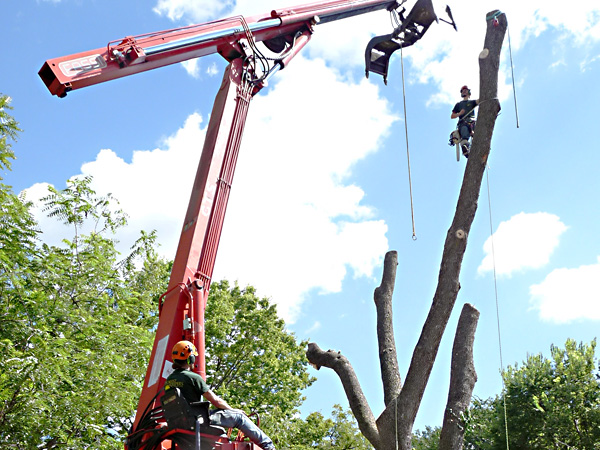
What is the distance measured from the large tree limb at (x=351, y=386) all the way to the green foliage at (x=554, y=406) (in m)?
14.6

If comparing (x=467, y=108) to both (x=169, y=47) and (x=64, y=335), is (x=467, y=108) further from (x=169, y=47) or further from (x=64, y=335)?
(x=64, y=335)

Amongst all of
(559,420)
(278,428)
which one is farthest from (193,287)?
(559,420)

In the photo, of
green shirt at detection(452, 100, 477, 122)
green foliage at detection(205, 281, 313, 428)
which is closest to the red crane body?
green shirt at detection(452, 100, 477, 122)

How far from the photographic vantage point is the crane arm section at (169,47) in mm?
6832

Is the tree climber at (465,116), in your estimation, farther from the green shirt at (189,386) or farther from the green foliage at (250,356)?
the green foliage at (250,356)

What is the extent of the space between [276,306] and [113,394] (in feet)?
44.1

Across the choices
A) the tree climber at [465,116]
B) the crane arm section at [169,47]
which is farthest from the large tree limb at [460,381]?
the crane arm section at [169,47]

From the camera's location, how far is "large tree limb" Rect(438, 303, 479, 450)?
798 centimetres

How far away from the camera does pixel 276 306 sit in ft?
80.7

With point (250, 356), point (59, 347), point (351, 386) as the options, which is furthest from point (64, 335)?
point (250, 356)

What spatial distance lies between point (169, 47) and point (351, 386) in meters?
5.34

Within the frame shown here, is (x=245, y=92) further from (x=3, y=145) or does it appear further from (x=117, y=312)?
(x=117, y=312)

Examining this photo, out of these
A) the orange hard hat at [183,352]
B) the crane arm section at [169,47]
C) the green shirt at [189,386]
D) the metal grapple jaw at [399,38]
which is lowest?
the green shirt at [189,386]

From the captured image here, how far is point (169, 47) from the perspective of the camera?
25.8ft
